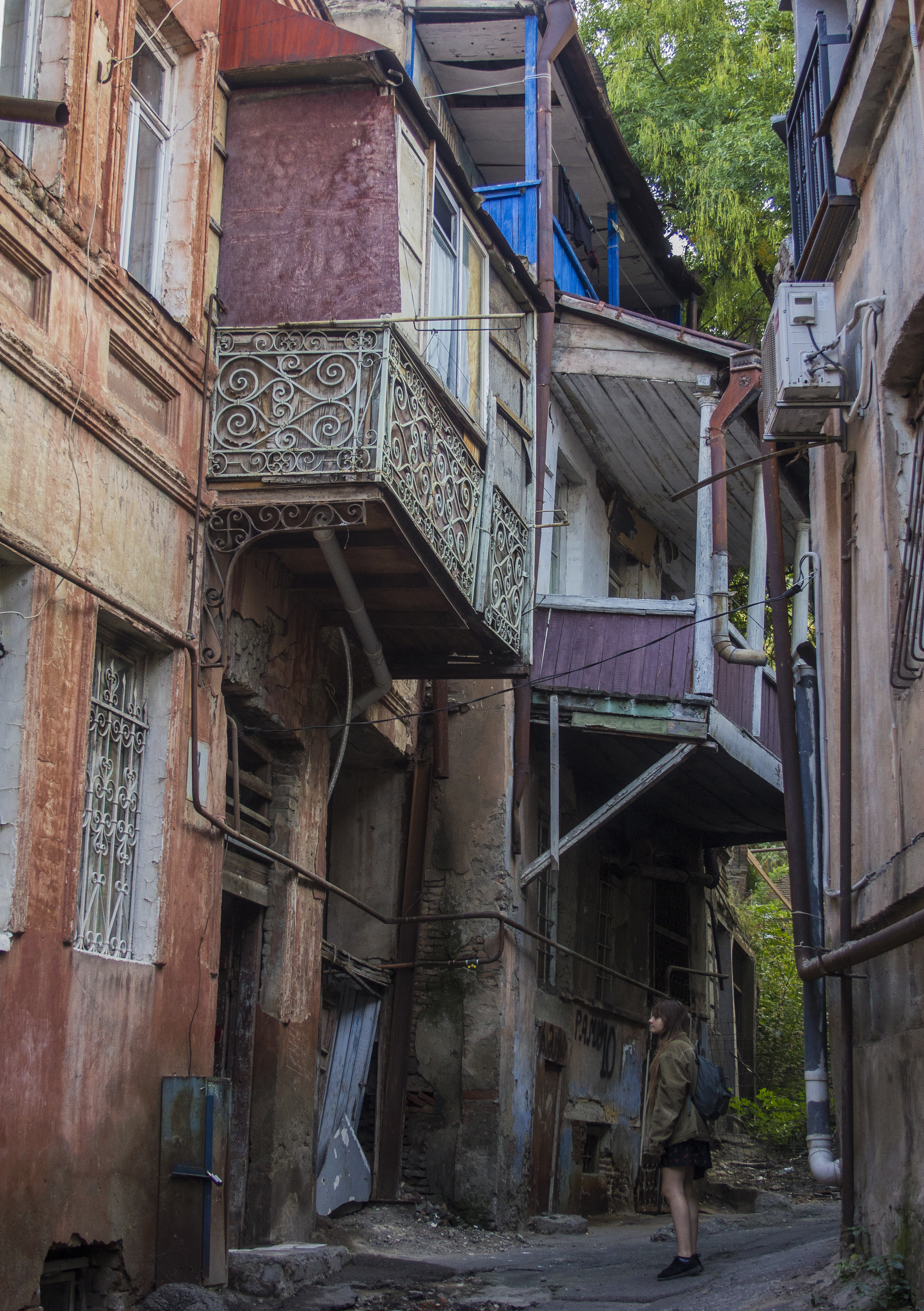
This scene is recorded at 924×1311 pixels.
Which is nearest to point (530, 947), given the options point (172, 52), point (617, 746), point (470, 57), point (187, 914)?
point (617, 746)

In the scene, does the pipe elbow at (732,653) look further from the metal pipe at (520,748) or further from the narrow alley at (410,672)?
the metal pipe at (520,748)

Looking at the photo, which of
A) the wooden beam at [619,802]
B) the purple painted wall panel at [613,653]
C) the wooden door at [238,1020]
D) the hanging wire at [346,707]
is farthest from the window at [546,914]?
the wooden door at [238,1020]

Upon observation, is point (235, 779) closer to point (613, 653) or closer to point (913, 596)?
point (913, 596)

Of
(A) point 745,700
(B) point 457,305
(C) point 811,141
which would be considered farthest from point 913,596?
(A) point 745,700

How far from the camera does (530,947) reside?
477 inches

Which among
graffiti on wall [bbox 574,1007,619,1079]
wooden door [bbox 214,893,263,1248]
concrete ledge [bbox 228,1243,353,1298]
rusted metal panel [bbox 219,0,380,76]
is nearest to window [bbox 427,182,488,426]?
rusted metal panel [bbox 219,0,380,76]

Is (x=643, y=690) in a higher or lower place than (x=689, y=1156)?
higher

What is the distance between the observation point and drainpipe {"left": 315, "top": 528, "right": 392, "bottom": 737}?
8156 millimetres

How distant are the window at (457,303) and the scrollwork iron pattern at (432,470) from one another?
2.12 ft

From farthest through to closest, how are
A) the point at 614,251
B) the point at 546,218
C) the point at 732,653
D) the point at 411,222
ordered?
the point at 614,251
the point at 546,218
the point at 732,653
the point at 411,222

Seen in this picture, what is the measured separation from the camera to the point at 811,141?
8.51 metres

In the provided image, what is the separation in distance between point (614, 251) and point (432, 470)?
8.82 metres

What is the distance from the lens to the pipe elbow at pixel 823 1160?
7.11 m

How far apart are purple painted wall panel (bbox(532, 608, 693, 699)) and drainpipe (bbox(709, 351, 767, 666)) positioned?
15.2 inches
